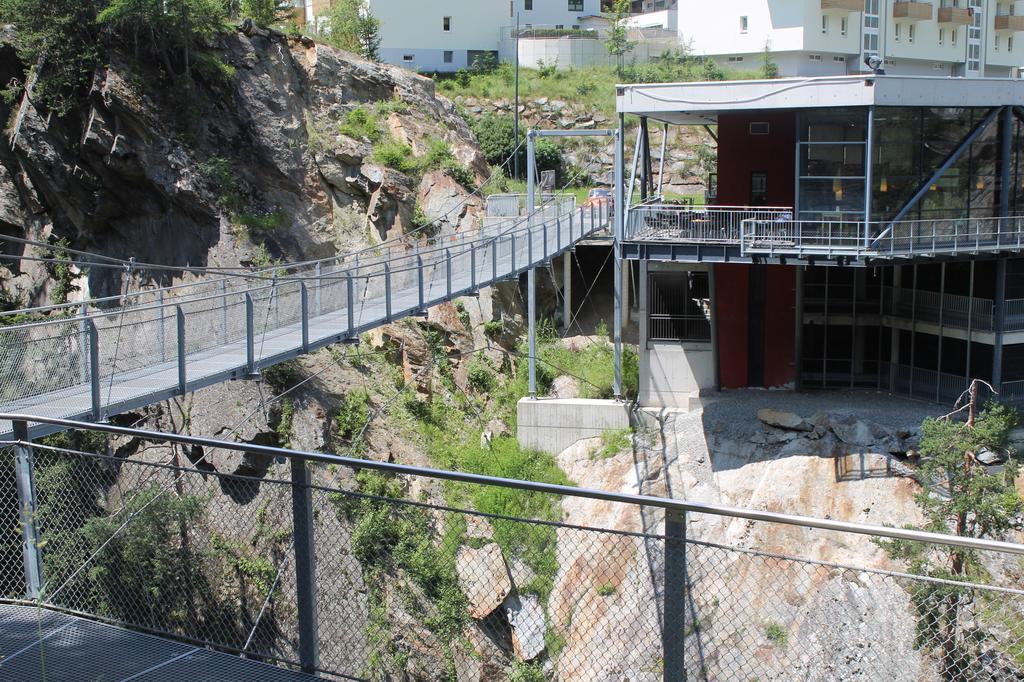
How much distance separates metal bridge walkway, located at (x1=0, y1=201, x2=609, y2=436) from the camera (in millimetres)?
9966

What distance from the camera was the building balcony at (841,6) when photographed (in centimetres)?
4150

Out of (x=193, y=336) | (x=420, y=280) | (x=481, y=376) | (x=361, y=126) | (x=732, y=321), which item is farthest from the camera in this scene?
(x=361, y=126)

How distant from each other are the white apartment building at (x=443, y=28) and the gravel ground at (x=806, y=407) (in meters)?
22.1

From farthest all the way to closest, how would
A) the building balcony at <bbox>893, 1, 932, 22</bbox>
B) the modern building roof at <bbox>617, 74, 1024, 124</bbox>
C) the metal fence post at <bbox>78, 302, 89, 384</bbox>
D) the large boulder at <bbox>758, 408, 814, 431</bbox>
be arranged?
the building balcony at <bbox>893, 1, 932, 22</bbox> < the large boulder at <bbox>758, 408, 814, 431</bbox> < the modern building roof at <bbox>617, 74, 1024, 124</bbox> < the metal fence post at <bbox>78, 302, 89, 384</bbox>

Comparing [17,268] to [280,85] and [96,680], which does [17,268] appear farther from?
[96,680]

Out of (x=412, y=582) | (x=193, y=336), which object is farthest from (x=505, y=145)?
(x=412, y=582)

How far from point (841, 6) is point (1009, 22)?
10.4 meters

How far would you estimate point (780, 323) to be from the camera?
76.5 ft

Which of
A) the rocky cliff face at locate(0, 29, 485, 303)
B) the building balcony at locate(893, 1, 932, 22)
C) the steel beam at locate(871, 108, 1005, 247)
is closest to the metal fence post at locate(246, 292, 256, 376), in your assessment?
the rocky cliff face at locate(0, 29, 485, 303)

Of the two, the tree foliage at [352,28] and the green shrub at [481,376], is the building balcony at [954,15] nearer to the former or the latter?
the tree foliage at [352,28]

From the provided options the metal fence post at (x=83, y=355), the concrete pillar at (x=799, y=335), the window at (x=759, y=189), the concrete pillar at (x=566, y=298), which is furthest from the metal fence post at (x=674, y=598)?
the concrete pillar at (x=566, y=298)

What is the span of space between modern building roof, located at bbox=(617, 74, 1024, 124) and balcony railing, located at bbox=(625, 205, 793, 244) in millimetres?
1963

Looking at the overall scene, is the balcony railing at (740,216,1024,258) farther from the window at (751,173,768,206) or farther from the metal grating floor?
the metal grating floor

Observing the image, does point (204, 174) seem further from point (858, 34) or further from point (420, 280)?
point (858, 34)
